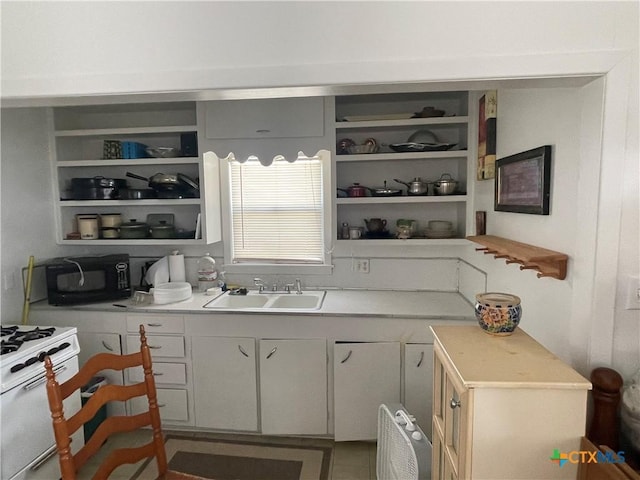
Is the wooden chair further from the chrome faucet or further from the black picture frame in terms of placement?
the black picture frame

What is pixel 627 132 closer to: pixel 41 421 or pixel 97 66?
pixel 97 66

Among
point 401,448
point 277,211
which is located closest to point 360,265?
point 277,211

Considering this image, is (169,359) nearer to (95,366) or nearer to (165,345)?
(165,345)

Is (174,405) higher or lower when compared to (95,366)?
lower

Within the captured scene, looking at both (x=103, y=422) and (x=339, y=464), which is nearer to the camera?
(x=103, y=422)

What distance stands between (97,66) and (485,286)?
2.21 metres

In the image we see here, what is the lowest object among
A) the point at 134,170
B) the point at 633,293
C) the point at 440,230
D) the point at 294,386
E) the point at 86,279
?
the point at 294,386

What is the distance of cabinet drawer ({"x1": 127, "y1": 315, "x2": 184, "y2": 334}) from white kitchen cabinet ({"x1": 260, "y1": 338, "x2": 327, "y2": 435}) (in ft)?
1.86

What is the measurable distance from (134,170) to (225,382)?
1845 mm

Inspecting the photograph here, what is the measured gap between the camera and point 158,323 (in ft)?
8.09

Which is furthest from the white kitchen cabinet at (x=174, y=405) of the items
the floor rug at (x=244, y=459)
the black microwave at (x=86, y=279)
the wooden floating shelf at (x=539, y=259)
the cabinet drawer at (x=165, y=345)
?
the wooden floating shelf at (x=539, y=259)

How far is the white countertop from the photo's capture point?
231cm

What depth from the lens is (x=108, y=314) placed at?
98.7 inches

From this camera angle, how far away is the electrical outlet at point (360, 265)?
2.91 metres
